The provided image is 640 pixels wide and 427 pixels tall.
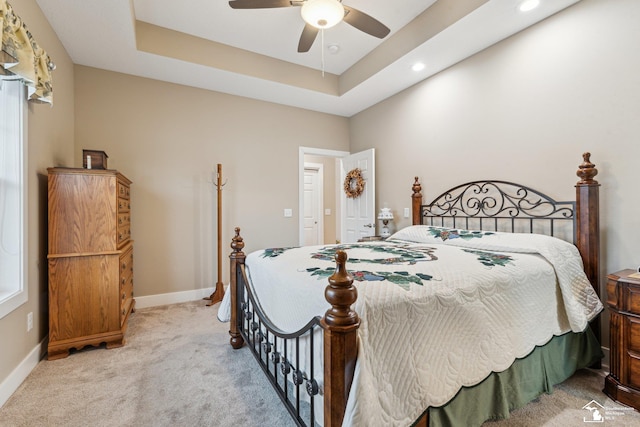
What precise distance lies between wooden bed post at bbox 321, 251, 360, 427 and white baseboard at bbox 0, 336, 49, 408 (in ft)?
6.77

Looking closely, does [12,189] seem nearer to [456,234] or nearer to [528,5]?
[456,234]

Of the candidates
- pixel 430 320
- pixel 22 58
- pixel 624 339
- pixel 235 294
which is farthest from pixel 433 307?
pixel 22 58

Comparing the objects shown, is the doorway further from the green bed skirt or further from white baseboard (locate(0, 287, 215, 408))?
the green bed skirt

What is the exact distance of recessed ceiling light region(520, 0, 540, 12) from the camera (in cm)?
219

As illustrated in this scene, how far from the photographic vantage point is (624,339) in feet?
5.54

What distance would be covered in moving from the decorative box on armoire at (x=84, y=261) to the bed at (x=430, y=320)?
99 cm

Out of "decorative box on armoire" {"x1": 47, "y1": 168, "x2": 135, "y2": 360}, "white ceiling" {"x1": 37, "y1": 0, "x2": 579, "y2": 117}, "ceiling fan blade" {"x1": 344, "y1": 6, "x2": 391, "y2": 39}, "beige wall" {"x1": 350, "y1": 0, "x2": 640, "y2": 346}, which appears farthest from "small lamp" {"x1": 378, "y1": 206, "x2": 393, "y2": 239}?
"decorative box on armoire" {"x1": 47, "y1": 168, "x2": 135, "y2": 360}

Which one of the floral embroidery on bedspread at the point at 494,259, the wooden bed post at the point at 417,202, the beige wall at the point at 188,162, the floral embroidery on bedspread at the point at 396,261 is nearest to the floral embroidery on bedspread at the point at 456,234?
the floral embroidery on bedspread at the point at 396,261

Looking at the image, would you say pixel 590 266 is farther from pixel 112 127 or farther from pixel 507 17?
→ pixel 112 127

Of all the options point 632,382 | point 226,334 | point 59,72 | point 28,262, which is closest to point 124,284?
point 28,262

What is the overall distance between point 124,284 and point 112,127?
72.6 inches

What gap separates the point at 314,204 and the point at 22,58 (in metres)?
4.86

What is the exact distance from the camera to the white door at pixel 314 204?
617cm

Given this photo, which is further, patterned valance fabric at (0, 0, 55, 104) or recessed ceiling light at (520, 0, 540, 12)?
recessed ceiling light at (520, 0, 540, 12)
